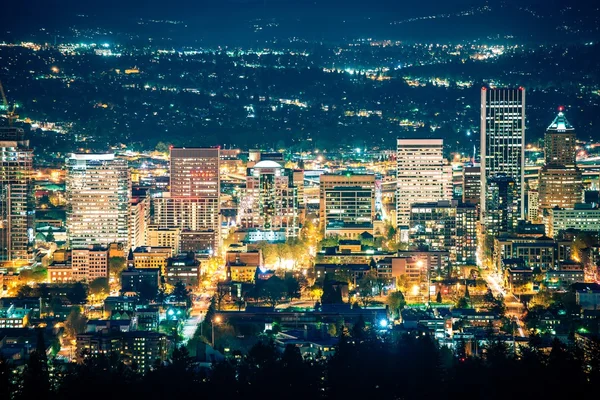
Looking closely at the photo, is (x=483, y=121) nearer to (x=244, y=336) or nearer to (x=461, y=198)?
(x=461, y=198)

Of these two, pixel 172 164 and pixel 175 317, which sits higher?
pixel 172 164

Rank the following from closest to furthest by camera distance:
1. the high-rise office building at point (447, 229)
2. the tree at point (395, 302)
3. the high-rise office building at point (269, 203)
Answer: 1. the tree at point (395, 302)
2. the high-rise office building at point (447, 229)
3. the high-rise office building at point (269, 203)

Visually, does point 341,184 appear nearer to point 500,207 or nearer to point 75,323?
point 500,207

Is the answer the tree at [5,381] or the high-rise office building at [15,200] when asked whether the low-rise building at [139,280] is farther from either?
the tree at [5,381]

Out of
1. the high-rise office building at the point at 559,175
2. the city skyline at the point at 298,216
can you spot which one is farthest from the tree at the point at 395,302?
the high-rise office building at the point at 559,175

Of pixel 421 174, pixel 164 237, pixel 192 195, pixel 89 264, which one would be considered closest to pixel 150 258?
pixel 89 264

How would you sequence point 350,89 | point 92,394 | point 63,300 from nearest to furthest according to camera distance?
point 92,394
point 63,300
point 350,89

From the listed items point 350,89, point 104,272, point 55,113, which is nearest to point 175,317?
point 104,272
